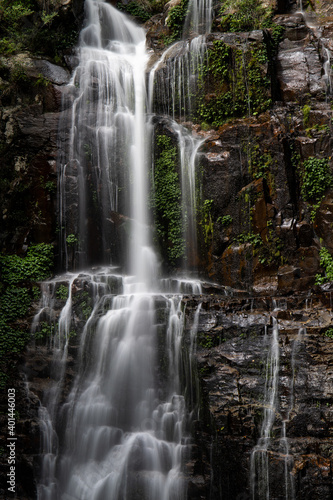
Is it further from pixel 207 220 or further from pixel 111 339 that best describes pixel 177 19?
pixel 111 339

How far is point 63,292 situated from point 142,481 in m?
4.96

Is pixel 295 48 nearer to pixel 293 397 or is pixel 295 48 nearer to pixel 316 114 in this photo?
pixel 316 114

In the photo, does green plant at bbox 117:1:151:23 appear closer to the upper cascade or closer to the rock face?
the upper cascade

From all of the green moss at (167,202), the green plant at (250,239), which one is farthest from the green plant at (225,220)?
the green moss at (167,202)

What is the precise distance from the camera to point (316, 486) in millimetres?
7887

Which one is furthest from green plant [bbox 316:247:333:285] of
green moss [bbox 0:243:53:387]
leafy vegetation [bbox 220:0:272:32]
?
leafy vegetation [bbox 220:0:272:32]

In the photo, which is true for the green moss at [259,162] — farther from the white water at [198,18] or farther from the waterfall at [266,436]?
the white water at [198,18]

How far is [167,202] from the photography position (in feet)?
45.7

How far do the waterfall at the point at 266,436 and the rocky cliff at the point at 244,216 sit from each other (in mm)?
109

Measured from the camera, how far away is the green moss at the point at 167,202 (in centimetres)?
1362

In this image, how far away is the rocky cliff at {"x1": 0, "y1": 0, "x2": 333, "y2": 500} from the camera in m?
8.59

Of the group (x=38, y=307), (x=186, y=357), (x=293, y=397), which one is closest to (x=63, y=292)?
(x=38, y=307)

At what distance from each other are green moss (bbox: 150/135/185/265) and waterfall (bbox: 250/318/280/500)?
5247 mm

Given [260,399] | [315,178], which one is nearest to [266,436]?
[260,399]
